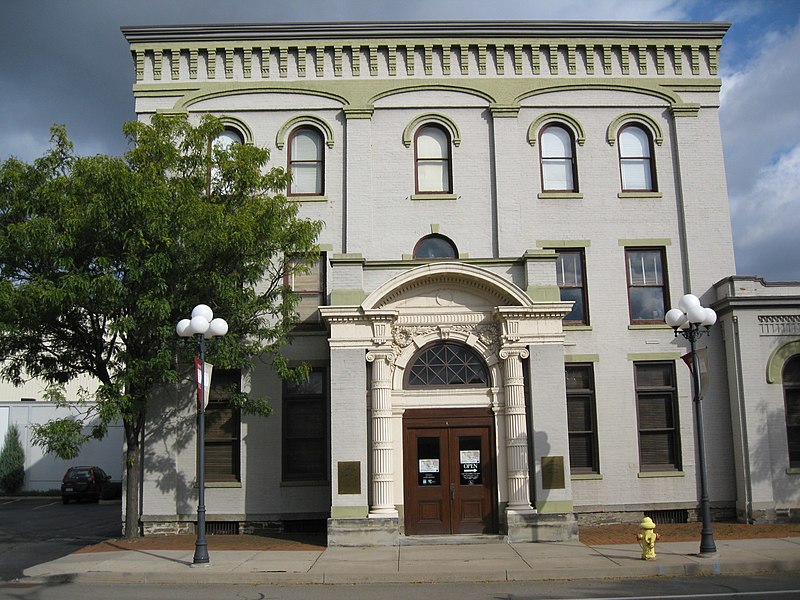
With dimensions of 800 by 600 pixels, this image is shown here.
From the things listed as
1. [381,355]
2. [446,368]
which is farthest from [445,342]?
[381,355]

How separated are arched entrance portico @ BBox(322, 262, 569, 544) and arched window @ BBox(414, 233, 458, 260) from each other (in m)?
2.59

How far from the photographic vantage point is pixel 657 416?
67.5 feet

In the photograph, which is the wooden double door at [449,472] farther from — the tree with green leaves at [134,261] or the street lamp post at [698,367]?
the street lamp post at [698,367]

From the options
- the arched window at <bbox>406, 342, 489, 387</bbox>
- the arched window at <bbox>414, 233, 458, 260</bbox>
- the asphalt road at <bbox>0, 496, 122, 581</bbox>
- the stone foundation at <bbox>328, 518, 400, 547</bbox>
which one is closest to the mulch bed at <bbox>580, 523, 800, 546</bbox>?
the stone foundation at <bbox>328, 518, 400, 547</bbox>

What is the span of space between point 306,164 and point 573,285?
25.8 ft

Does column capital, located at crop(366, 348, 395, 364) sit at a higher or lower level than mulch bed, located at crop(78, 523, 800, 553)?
higher

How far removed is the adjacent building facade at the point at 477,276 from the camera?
1786 cm

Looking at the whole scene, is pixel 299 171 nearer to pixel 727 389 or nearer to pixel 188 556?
pixel 188 556

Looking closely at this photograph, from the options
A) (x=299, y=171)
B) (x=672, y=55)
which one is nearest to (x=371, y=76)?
(x=299, y=171)

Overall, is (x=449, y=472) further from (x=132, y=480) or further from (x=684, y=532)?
(x=132, y=480)

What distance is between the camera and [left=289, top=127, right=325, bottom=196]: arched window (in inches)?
846

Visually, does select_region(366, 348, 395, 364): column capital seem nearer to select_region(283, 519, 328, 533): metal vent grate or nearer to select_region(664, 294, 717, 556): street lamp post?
select_region(283, 519, 328, 533): metal vent grate

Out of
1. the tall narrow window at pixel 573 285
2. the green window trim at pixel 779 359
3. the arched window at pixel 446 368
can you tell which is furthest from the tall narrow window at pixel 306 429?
the green window trim at pixel 779 359

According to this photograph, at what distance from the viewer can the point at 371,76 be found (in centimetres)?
2180
